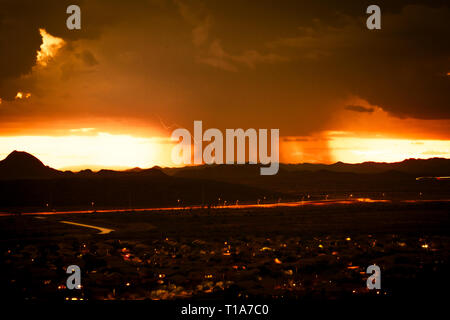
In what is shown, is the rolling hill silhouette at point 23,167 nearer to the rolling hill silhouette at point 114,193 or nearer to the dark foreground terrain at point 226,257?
the rolling hill silhouette at point 114,193

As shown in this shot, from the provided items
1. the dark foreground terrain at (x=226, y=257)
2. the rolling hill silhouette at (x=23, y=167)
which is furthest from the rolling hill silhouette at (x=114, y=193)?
the rolling hill silhouette at (x=23, y=167)

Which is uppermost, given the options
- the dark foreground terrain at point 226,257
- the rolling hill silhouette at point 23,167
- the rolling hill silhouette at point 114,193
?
the rolling hill silhouette at point 23,167

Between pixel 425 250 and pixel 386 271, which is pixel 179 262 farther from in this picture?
pixel 425 250

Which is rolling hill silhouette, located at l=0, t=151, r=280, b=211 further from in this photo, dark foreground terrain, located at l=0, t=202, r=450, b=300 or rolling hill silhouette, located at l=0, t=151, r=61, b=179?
rolling hill silhouette, located at l=0, t=151, r=61, b=179

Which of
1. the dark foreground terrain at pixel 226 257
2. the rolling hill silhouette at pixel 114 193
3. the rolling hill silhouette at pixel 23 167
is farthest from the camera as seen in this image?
the rolling hill silhouette at pixel 23 167

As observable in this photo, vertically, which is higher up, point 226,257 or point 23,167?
point 23,167

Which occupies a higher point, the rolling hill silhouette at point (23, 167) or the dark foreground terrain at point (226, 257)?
the rolling hill silhouette at point (23, 167)

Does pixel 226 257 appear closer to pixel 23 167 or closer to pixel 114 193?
pixel 114 193

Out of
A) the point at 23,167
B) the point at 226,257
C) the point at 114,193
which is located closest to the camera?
the point at 226,257

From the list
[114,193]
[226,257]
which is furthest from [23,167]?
[226,257]
